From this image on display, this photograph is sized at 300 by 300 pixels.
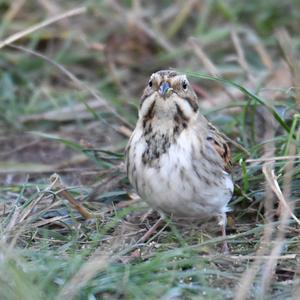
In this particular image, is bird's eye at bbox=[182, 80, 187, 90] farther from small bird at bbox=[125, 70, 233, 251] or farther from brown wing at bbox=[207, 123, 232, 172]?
brown wing at bbox=[207, 123, 232, 172]

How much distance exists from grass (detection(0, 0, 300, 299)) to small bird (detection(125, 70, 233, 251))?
165 mm

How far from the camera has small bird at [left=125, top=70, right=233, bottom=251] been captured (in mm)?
4328

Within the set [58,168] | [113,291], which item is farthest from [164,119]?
[58,168]

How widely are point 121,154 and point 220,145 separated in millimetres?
849

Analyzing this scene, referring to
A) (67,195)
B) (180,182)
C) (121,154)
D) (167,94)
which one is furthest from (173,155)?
(121,154)

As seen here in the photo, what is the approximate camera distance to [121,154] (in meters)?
5.32

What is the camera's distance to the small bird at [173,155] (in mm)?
4328

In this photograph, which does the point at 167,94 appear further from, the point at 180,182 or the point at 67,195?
the point at 67,195

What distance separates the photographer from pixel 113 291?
146 inches

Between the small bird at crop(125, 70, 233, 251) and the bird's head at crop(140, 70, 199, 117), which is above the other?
the bird's head at crop(140, 70, 199, 117)

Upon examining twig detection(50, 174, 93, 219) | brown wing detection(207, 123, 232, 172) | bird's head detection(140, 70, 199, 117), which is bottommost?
twig detection(50, 174, 93, 219)

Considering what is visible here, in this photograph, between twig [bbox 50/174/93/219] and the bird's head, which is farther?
twig [bbox 50/174/93/219]

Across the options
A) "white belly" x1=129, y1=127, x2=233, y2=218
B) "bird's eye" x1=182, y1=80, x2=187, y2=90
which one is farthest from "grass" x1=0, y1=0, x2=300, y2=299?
"bird's eye" x1=182, y1=80, x2=187, y2=90

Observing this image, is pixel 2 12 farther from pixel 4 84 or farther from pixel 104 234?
pixel 104 234
